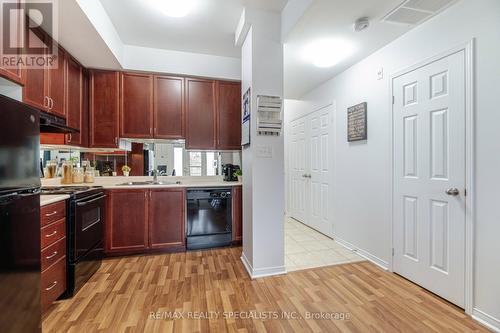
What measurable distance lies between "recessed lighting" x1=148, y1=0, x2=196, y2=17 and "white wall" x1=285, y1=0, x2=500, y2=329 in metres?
2.13

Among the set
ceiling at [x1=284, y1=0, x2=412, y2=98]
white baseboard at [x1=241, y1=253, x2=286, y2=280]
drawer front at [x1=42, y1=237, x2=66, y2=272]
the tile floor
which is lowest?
the tile floor

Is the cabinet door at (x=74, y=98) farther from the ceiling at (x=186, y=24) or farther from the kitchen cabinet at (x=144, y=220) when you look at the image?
the kitchen cabinet at (x=144, y=220)

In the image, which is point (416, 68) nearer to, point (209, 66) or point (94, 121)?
point (209, 66)

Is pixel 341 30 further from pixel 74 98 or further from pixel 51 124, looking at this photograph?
pixel 74 98

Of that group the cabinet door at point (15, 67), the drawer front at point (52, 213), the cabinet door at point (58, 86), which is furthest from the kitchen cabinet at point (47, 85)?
the drawer front at point (52, 213)

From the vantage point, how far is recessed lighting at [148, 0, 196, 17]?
2.21 m

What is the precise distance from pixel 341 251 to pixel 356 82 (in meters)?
2.23

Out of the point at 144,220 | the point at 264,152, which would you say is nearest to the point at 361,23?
the point at 264,152

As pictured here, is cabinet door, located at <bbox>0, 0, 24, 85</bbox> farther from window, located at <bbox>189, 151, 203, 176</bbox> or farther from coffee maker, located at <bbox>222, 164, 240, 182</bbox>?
coffee maker, located at <bbox>222, 164, 240, 182</bbox>

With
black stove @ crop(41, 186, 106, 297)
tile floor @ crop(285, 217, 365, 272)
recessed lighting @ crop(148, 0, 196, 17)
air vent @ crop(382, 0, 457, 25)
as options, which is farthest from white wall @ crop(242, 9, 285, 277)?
black stove @ crop(41, 186, 106, 297)

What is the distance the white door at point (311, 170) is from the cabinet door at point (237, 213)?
1438 mm

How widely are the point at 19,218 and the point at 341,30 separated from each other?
9.56 feet

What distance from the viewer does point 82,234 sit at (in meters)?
2.18

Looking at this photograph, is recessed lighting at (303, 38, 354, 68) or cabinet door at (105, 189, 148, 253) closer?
recessed lighting at (303, 38, 354, 68)
